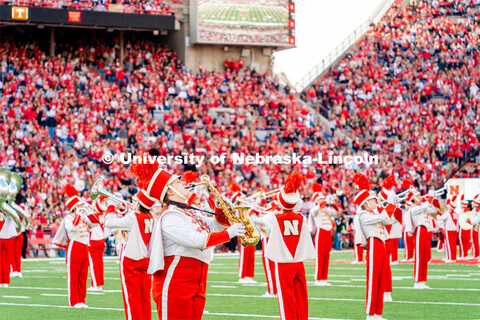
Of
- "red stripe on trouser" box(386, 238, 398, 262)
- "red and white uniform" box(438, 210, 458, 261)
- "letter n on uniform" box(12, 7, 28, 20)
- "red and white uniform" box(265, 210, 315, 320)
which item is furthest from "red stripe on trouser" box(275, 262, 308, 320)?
"letter n on uniform" box(12, 7, 28, 20)

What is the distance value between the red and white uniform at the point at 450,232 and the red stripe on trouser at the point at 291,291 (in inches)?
562

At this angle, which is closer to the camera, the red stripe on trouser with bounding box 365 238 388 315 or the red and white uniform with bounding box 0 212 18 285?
the red stripe on trouser with bounding box 365 238 388 315

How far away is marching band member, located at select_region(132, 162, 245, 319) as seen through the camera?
24.3 ft

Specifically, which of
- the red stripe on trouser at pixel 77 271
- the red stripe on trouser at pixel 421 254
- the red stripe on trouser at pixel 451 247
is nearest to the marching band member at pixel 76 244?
the red stripe on trouser at pixel 77 271

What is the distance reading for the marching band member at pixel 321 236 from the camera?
17016 millimetres

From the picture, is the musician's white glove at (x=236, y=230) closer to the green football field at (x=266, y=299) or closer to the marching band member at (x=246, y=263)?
the green football field at (x=266, y=299)

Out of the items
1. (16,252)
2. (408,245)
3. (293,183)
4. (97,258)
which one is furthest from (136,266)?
(408,245)

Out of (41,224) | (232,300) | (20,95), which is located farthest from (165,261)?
(20,95)

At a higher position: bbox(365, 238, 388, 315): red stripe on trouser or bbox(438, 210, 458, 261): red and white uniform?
bbox(365, 238, 388, 315): red stripe on trouser

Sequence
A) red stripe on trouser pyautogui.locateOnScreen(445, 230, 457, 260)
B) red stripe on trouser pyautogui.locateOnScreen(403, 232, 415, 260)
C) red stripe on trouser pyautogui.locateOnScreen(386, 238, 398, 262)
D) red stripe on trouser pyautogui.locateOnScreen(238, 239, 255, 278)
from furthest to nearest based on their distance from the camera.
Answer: red stripe on trouser pyautogui.locateOnScreen(445, 230, 457, 260)
red stripe on trouser pyautogui.locateOnScreen(403, 232, 415, 260)
red stripe on trouser pyautogui.locateOnScreen(386, 238, 398, 262)
red stripe on trouser pyautogui.locateOnScreen(238, 239, 255, 278)

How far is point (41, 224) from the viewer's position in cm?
2630

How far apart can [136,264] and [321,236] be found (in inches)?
311

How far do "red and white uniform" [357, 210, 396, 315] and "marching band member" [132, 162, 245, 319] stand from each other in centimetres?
439

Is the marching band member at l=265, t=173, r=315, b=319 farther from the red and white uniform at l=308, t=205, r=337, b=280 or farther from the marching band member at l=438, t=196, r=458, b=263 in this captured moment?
the marching band member at l=438, t=196, r=458, b=263
